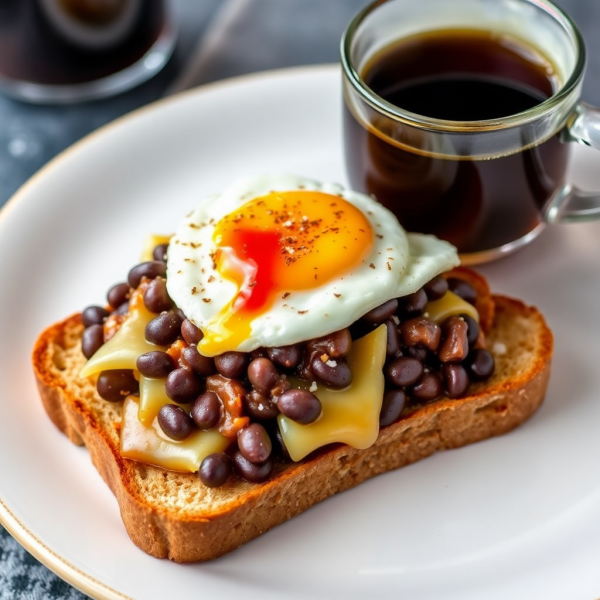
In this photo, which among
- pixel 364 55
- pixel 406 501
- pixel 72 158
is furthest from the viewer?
pixel 72 158

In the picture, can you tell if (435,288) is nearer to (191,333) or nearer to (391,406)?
(391,406)

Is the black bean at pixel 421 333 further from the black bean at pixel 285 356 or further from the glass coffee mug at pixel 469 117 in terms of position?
the glass coffee mug at pixel 469 117

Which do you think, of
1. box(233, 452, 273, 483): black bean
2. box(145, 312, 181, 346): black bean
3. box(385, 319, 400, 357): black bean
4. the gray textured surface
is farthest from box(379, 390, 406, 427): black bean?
the gray textured surface

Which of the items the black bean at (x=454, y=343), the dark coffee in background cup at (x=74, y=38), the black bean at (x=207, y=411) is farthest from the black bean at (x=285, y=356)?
the dark coffee in background cup at (x=74, y=38)

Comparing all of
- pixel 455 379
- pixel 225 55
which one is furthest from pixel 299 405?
pixel 225 55

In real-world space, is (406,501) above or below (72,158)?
below

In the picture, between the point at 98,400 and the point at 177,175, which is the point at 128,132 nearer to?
the point at 177,175

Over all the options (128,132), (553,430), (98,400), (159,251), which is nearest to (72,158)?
(128,132)
